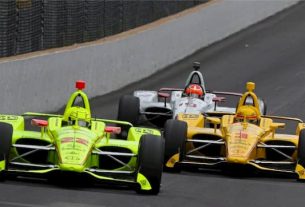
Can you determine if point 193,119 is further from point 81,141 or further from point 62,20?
point 62,20

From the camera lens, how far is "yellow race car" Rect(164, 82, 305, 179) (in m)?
14.3

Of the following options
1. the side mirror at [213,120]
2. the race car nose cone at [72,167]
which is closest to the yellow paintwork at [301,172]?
the side mirror at [213,120]

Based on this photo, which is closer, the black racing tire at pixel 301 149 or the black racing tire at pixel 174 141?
the black racing tire at pixel 301 149

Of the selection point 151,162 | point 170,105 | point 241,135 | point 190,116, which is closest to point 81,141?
point 151,162

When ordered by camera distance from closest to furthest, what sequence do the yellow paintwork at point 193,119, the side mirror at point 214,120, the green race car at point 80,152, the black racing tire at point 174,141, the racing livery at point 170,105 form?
the green race car at point 80,152 < the black racing tire at point 174,141 < the side mirror at point 214,120 < the yellow paintwork at point 193,119 < the racing livery at point 170,105

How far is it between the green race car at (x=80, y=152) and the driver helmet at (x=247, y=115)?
2.56m

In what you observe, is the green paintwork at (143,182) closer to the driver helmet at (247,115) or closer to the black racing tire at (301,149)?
the black racing tire at (301,149)

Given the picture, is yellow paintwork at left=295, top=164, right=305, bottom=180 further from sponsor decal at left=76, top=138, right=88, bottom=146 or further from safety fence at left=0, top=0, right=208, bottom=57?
safety fence at left=0, top=0, right=208, bottom=57

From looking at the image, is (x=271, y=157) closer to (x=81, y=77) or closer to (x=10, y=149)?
(x=10, y=149)

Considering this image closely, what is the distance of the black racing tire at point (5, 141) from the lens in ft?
38.8

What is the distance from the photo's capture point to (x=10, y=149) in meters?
12.0

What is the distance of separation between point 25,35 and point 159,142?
403 inches

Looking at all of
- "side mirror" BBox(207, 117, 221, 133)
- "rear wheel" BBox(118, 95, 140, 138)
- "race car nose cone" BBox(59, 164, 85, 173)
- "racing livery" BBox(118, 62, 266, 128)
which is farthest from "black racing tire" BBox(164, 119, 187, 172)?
"rear wheel" BBox(118, 95, 140, 138)

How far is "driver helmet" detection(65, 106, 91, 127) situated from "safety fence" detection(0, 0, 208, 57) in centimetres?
802
